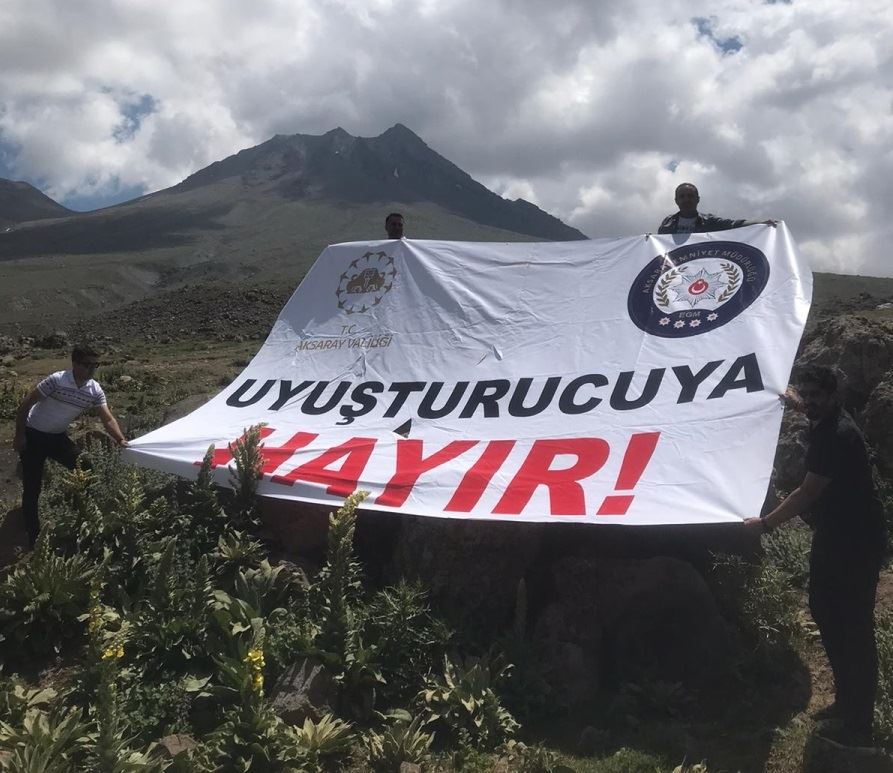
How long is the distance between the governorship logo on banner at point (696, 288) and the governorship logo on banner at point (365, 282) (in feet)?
8.85

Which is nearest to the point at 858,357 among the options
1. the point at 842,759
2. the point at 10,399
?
the point at 842,759

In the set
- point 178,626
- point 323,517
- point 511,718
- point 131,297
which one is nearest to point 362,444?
point 323,517

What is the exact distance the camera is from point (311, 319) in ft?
27.6

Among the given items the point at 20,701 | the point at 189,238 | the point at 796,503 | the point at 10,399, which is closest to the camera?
the point at 796,503

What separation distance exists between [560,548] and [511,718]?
154 cm

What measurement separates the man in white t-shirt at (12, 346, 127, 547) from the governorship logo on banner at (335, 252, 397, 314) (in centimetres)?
266

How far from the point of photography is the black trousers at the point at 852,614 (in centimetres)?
459

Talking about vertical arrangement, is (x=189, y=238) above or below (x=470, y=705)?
above

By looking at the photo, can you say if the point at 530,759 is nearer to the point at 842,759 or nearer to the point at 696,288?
the point at 842,759

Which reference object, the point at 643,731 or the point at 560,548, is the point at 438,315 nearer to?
the point at 560,548

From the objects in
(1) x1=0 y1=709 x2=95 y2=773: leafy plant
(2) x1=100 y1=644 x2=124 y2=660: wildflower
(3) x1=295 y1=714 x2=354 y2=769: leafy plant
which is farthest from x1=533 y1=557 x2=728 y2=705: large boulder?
(1) x1=0 y1=709 x2=95 y2=773: leafy plant

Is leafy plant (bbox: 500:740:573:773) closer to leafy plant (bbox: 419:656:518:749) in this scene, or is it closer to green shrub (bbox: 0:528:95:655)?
leafy plant (bbox: 419:656:518:749)

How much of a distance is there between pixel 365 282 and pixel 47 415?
10.9 feet

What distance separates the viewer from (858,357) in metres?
8.37
